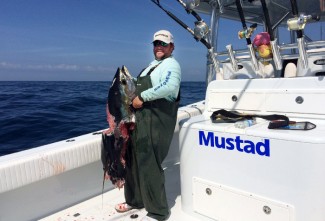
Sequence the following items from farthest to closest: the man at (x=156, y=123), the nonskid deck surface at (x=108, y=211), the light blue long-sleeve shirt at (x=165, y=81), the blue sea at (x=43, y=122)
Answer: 1. the blue sea at (x=43, y=122)
2. the nonskid deck surface at (x=108, y=211)
3. the man at (x=156, y=123)
4. the light blue long-sleeve shirt at (x=165, y=81)

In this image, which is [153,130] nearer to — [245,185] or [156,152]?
[156,152]

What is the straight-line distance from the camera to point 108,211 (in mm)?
2742

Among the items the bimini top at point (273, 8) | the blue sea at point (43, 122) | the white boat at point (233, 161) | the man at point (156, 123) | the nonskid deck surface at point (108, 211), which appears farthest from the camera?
the blue sea at point (43, 122)

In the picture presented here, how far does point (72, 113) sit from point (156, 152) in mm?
7345

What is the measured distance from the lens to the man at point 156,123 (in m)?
2.36

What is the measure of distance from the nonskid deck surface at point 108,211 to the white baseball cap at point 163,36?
1478 mm

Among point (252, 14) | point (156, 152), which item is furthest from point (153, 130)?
point (252, 14)

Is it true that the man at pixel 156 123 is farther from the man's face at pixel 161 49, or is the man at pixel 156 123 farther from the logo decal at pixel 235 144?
the logo decal at pixel 235 144

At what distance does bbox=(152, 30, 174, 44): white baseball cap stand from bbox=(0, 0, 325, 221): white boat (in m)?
0.22

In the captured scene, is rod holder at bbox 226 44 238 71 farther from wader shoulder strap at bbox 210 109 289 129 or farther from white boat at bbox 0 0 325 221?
wader shoulder strap at bbox 210 109 289 129

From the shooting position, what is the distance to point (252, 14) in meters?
3.84

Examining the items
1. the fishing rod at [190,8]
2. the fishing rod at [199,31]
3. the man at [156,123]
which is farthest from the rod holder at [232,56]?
the man at [156,123]

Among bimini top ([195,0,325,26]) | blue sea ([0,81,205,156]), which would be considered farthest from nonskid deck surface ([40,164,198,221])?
blue sea ([0,81,205,156])

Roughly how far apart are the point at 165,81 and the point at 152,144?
53cm
